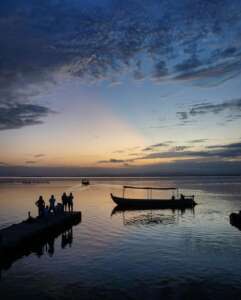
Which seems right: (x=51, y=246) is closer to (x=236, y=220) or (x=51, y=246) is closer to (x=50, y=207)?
(x=50, y=207)

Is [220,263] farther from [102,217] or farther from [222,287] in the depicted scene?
[102,217]

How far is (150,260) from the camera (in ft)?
74.1

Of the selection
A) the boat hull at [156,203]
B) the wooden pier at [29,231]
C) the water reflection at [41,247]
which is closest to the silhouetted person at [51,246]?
the water reflection at [41,247]

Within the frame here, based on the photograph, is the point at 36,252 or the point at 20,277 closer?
the point at 20,277

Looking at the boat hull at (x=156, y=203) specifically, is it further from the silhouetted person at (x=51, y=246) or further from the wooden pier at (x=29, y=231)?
the silhouetted person at (x=51, y=246)

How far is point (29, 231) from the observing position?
27234mm

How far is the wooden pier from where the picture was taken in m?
23.2

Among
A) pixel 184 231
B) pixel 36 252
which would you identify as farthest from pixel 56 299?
pixel 184 231

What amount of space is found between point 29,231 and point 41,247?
162cm

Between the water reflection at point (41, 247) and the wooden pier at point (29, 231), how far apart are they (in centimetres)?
12

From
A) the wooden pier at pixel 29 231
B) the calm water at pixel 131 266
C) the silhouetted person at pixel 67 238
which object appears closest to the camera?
the calm water at pixel 131 266

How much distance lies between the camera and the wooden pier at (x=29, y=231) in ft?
76.0

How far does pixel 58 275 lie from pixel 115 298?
4844mm

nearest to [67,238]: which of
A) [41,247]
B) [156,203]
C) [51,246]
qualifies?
[51,246]
